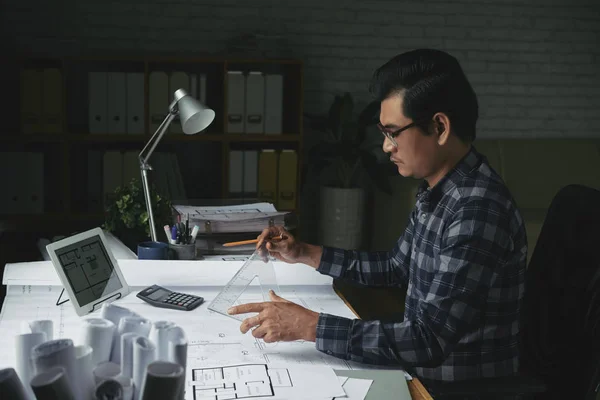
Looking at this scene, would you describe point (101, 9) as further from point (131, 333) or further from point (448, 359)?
point (131, 333)

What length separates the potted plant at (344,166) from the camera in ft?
14.1

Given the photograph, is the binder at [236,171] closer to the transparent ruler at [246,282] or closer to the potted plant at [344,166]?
the potted plant at [344,166]

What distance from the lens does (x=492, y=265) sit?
139 centimetres

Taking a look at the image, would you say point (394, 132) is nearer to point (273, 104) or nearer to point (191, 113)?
point (191, 113)

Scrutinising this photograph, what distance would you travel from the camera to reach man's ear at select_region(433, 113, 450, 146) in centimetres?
149

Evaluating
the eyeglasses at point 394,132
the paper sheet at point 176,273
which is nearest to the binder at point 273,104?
the paper sheet at point 176,273

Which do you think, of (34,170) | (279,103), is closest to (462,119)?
(279,103)

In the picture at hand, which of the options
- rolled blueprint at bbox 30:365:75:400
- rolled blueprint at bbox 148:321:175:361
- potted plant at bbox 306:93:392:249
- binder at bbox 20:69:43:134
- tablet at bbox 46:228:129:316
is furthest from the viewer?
potted plant at bbox 306:93:392:249

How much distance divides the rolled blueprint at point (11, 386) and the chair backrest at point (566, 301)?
1101 millimetres

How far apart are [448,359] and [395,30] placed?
347 cm

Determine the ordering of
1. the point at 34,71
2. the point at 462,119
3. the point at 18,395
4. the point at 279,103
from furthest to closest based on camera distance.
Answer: the point at 279,103 → the point at 34,71 → the point at 462,119 → the point at 18,395

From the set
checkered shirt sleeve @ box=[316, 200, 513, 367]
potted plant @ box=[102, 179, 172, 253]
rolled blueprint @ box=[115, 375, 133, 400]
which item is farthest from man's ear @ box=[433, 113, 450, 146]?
potted plant @ box=[102, 179, 172, 253]

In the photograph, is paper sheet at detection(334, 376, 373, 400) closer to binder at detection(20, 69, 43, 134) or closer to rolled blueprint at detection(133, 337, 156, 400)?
rolled blueprint at detection(133, 337, 156, 400)

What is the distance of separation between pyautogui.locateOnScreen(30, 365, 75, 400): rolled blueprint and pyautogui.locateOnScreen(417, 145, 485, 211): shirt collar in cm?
96
